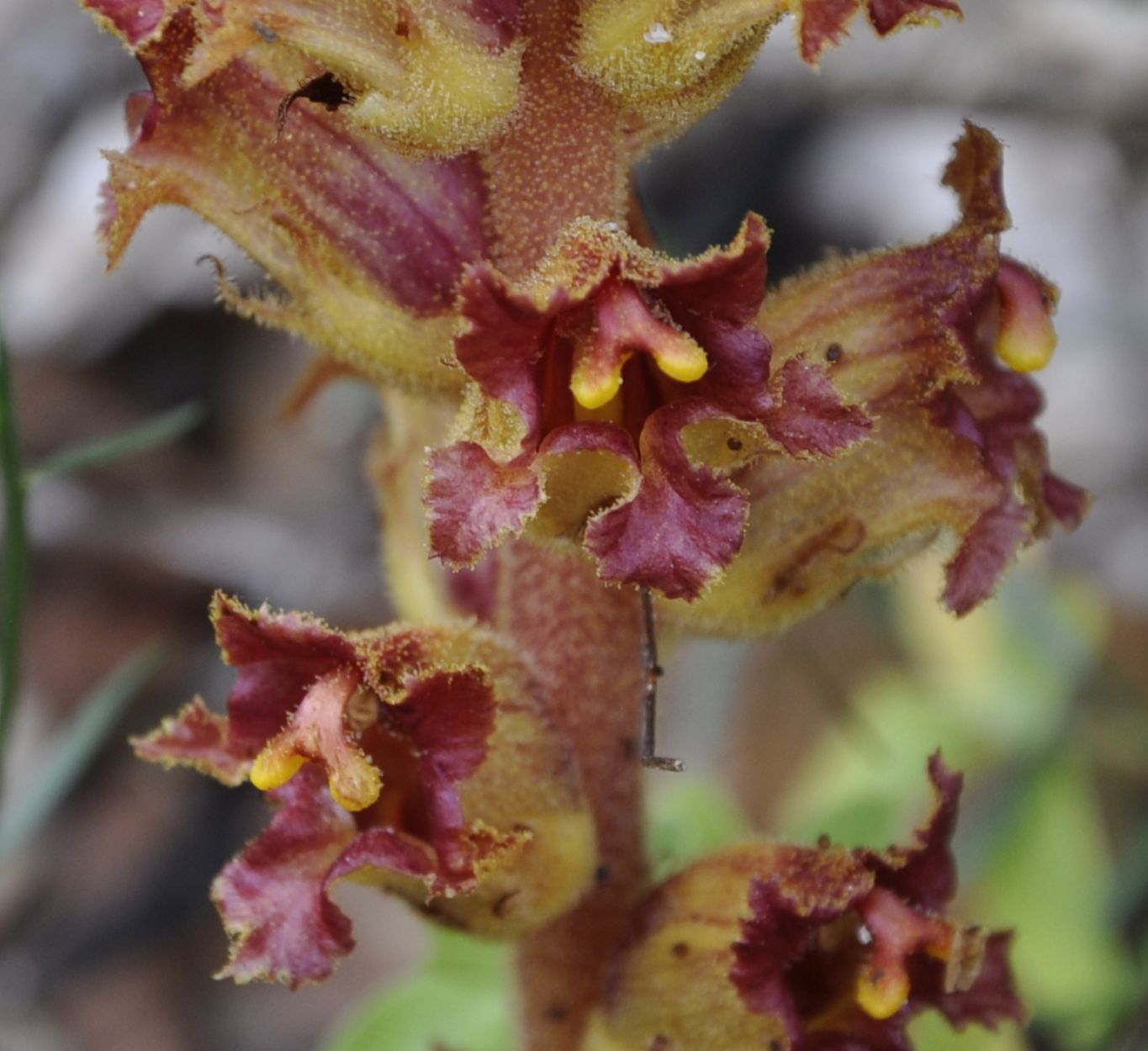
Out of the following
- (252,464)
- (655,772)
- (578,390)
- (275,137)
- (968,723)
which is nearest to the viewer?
(578,390)

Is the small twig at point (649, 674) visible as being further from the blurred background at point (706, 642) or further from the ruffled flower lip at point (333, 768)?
the blurred background at point (706, 642)

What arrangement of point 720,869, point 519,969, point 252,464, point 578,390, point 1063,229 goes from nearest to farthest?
point 578,390
point 720,869
point 519,969
point 252,464
point 1063,229

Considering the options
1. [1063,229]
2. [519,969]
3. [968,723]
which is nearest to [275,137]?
[519,969]

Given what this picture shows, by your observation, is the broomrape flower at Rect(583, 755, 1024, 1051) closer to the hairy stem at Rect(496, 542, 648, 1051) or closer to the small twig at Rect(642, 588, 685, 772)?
the hairy stem at Rect(496, 542, 648, 1051)

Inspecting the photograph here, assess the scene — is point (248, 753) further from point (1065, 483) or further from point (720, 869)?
A: point (1065, 483)

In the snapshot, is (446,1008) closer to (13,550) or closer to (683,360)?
(13,550)

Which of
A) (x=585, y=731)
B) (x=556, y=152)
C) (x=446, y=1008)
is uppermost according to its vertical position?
(x=556, y=152)

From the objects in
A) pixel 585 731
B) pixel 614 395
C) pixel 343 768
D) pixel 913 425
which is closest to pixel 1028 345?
pixel 913 425
